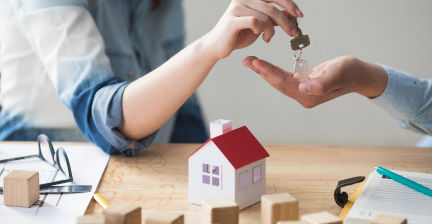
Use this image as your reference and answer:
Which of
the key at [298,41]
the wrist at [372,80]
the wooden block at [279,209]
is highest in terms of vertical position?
the key at [298,41]

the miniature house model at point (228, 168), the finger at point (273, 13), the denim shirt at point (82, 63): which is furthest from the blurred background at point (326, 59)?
the miniature house model at point (228, 168)

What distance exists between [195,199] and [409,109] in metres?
0.57

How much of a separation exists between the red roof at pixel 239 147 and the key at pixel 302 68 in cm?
18

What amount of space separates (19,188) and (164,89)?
13.7 inches

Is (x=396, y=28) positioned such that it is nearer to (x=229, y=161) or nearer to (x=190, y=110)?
(x=190, y=110)

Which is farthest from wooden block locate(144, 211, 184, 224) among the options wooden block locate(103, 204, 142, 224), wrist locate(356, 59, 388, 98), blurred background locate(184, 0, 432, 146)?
blurred background locate(184, 0, 432, 146)

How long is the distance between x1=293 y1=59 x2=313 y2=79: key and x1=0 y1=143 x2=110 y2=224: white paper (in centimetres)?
45

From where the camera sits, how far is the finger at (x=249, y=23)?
2.11ft

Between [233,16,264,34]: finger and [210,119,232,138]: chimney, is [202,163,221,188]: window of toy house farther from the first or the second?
[233,16,264,34]: finger

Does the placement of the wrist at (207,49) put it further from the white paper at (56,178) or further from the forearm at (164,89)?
the white paper at (56,178)

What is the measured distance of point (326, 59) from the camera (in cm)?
137

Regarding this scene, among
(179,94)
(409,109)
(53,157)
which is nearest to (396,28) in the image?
(409,109)

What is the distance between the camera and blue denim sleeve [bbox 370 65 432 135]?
2.78 feet

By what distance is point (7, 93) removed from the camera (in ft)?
4.03
